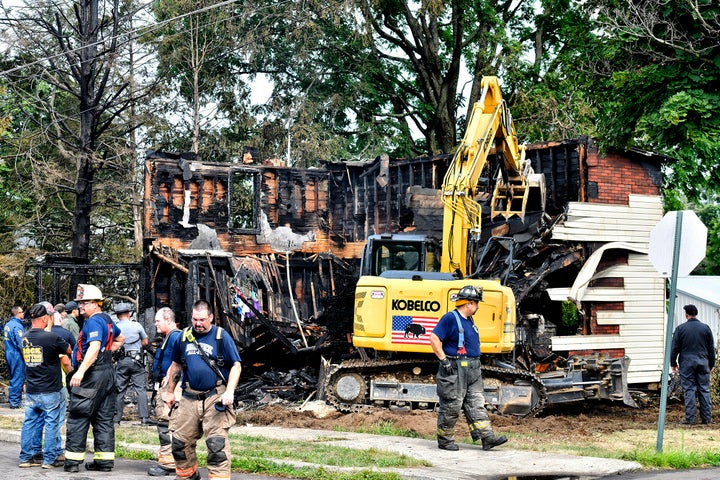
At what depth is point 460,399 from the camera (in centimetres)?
1113

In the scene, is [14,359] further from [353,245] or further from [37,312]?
[353,245]

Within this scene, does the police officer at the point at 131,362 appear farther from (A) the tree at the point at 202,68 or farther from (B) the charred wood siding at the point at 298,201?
(A) the tree at the point at 202,68

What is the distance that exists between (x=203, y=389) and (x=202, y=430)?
41 centimetres

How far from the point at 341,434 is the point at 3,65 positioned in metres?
24.4

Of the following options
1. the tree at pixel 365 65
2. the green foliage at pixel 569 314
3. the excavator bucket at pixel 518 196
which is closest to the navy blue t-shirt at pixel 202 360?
the excavator bucket at pixel 518 196

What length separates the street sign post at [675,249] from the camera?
10.7m

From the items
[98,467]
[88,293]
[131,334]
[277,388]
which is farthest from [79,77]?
[98,467]

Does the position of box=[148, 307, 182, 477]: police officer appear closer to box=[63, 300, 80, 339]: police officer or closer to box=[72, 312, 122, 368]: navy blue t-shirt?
box=[72, 312, 122, 368]: navy blue t-shirt

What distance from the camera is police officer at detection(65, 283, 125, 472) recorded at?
10.2m

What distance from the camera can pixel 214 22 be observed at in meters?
33.4

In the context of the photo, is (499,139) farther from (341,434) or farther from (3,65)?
(3,65)

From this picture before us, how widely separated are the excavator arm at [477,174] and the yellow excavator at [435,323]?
2cm

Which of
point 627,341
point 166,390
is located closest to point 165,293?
point 627,341

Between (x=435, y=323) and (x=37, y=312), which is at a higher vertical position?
(x=37, y=312)
